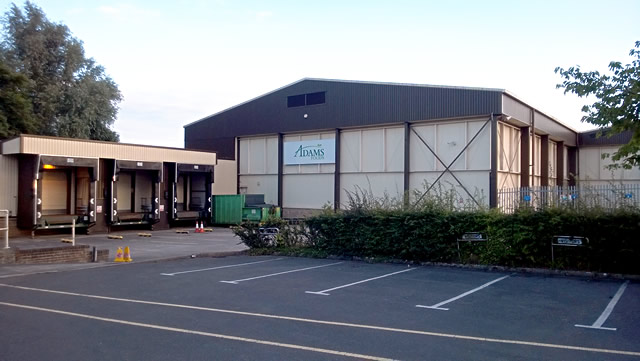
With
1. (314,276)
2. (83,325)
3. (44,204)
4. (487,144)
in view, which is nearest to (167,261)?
(314,276)

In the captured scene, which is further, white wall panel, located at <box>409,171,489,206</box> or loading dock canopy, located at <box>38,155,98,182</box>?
white wall panel, located at <box>409,171,489,206</box>

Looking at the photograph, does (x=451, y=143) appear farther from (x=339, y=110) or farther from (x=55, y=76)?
(x=55, y=76)

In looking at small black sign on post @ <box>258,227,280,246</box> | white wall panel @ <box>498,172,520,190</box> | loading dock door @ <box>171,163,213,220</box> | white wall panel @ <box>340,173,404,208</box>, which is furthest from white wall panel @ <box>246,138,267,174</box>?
small black sign on post @ <box>258,227,280,246</box>

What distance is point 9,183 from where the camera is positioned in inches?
1126

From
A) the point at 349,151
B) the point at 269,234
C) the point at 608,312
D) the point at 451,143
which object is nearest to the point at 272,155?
the point at 349,151

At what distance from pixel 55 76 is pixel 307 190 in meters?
24.2

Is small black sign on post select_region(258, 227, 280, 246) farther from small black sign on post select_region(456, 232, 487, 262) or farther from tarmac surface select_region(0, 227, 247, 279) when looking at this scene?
small black sign on post select_region(456, 232, 487, 262)

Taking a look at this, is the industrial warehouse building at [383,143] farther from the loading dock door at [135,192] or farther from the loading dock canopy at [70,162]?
the loading dock canopy at [70,162]

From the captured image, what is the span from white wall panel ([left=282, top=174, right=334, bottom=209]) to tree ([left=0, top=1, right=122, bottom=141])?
1807 centimetres

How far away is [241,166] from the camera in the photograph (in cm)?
4503

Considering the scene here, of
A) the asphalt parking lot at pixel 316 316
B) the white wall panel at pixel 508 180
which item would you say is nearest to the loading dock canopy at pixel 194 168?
the white wall panel at pixel 508 180

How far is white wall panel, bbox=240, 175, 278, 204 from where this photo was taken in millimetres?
42844

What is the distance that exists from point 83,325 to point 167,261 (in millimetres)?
9836

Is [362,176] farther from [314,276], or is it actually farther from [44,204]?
[314,276]
